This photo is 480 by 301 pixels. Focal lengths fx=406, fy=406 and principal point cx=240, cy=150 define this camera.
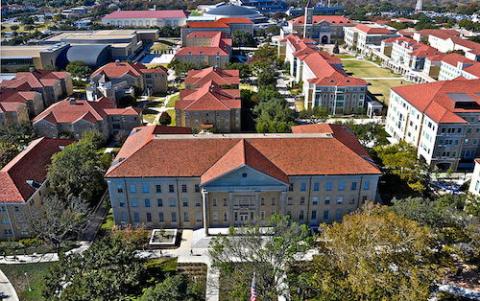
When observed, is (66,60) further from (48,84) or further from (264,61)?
(264,61)

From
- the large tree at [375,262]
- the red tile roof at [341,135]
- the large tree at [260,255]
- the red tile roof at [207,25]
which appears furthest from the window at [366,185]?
the red tile roof at [207,25]

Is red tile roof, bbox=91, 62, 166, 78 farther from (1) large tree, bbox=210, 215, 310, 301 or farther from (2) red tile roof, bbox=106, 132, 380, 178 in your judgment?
(1) large tree, bbox=210, 215, 310, 301

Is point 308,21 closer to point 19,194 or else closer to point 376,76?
point 376,76

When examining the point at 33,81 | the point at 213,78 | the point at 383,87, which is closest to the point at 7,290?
the point at 213,78

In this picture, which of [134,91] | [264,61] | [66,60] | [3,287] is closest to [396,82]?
[264,61]

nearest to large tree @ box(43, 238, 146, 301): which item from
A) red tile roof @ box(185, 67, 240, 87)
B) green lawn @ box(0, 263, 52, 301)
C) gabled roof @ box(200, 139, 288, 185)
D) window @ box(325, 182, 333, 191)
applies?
green lawn @ box(0, 263, 52, 301)
